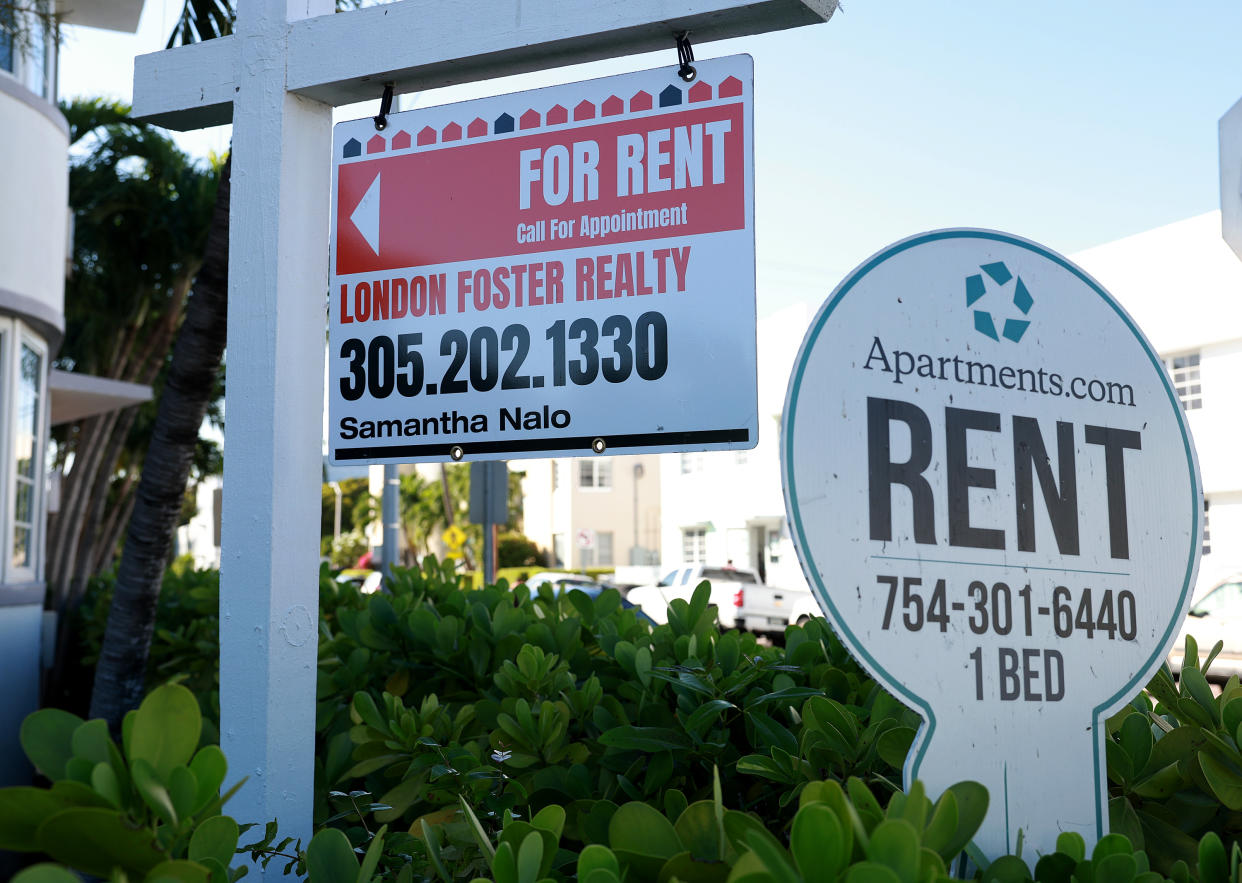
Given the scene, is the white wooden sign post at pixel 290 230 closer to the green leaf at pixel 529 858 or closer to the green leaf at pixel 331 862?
the green leaf at pixel 331 862

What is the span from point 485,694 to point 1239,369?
21780 mm

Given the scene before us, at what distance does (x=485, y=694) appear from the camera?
9.68ft

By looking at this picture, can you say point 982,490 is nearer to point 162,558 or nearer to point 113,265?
point 162,558

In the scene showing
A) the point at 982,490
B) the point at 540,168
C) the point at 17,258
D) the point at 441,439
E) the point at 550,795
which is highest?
the point at 17,258

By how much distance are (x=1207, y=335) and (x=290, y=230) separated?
22125 mm

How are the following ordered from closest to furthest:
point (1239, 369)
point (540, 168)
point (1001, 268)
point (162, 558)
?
1. point (1001, 268)
2. point (540, 168)
3. point (162, 558)
4. point (1239, 369)

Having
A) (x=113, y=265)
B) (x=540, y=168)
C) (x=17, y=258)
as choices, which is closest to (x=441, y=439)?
(x=540, y=168)

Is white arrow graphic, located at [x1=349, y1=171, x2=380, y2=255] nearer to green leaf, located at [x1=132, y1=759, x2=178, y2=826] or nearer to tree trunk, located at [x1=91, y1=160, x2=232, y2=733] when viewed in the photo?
green leaf, located at [x1=132, y1=759, x2=178, y2=826]

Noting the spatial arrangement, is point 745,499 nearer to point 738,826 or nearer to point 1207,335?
point 1207,335

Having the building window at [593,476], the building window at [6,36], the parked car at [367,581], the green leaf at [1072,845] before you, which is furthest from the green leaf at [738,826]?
the building window at [593,476]

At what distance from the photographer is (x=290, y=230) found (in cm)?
262

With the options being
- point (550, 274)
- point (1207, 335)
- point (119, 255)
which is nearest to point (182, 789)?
point (550, 274)

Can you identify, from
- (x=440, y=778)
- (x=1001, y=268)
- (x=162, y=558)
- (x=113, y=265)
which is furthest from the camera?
(x=113, y=265)

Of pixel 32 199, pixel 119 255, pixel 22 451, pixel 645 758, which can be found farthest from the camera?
pixel 119 255
